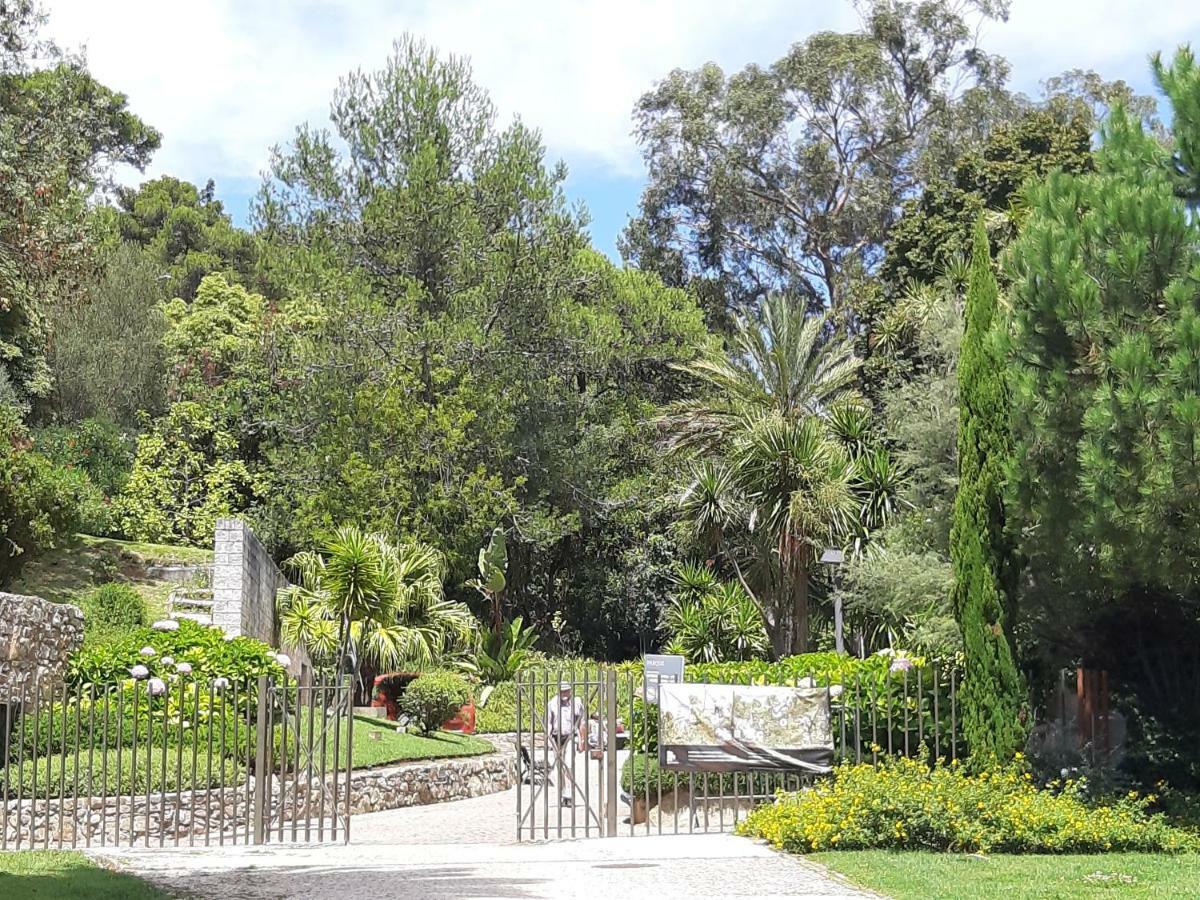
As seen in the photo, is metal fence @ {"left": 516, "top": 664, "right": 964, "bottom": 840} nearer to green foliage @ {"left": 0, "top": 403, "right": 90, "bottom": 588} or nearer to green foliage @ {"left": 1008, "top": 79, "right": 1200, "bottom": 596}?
green foliage @ {"left": 1008, "top": 79, "right": 1200, "bottom": 596}

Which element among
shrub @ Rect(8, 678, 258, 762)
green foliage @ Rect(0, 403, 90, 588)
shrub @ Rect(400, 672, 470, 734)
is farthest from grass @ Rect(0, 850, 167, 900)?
green foliage @ Rect(0, 403, 90, 588)

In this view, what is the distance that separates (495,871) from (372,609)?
38.0ft

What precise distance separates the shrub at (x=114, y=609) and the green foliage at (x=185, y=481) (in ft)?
25.8

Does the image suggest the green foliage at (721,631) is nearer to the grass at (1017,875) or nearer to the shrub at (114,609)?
the shrub at (114,609)

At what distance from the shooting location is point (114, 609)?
68.8ft

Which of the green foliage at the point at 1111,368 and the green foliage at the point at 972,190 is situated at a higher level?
the green foliage at the point at 972,190

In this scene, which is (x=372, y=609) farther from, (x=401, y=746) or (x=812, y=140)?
(x=812, y=140)

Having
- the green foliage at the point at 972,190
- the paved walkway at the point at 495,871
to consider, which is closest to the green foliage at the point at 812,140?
the green foliage at the point at 972,190

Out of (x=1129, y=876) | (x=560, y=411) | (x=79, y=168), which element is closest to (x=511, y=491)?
(x=560, y=411)

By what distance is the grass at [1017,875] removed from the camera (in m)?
8.84

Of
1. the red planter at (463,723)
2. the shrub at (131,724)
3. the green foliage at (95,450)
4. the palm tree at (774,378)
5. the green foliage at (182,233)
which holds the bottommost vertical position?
the red planter at (463,723)

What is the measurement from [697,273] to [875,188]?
6082 mm

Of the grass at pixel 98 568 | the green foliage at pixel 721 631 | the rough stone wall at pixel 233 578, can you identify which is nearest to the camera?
the rough stone wall at pixel 233 578

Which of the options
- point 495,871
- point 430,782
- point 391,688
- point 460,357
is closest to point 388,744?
point 430,782
